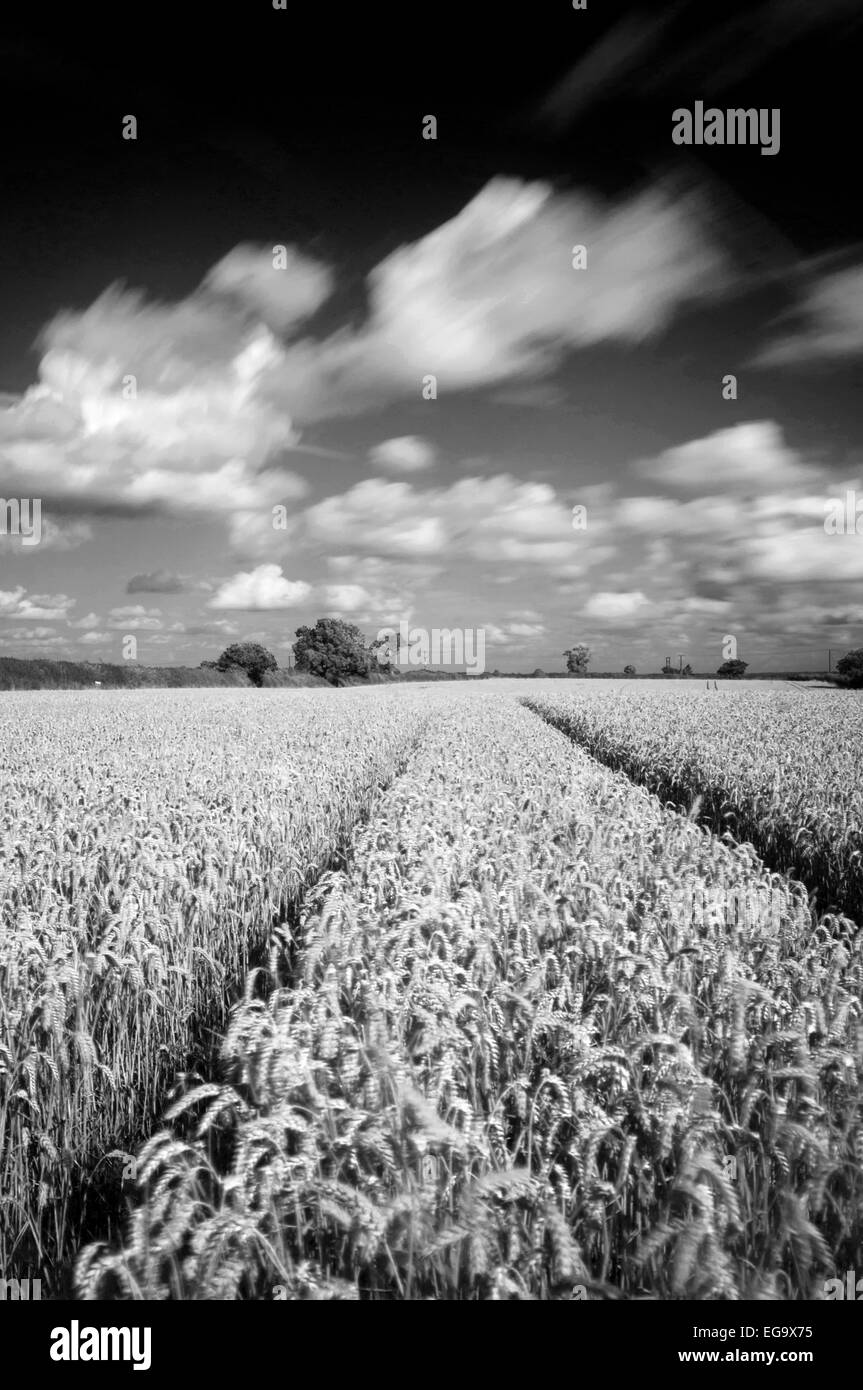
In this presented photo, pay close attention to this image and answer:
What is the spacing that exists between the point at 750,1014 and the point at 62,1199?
313 cm

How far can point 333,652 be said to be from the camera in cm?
11662

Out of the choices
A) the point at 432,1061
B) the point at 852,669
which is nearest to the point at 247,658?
the point at 852,669

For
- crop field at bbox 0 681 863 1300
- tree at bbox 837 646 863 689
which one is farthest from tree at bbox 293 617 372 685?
crop field at bbox 0 681 863 1300

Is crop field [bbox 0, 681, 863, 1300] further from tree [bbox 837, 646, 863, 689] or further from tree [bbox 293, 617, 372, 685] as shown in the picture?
tree [bbox 293, 617, 372, 685]

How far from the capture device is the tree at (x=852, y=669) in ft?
288

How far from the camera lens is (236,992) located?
5.04m

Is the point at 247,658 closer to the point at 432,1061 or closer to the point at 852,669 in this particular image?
the point at 852,669

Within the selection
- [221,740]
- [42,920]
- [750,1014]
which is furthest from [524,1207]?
[221,740]

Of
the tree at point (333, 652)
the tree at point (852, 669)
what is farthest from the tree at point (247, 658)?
the tree at point (852, 669)

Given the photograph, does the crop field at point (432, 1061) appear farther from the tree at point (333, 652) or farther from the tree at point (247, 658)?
the tree at point (247, 658)

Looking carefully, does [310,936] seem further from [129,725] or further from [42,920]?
[129,725]

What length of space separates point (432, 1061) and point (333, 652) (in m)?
115

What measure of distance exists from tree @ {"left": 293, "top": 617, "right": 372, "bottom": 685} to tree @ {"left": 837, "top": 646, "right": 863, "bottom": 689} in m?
66.7

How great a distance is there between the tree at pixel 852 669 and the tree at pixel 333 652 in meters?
66.7
